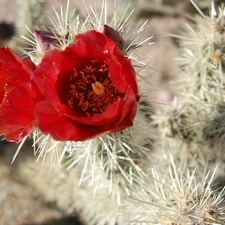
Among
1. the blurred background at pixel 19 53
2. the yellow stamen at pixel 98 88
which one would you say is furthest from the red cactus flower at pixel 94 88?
the blurred background at pixel 19 53

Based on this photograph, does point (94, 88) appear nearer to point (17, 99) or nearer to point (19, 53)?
point (17, 99)

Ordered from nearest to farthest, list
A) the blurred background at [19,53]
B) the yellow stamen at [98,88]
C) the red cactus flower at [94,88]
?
the red cactus flower at [94,88] < the yellow stamen at [98,88] < the blurred background at [19,53]

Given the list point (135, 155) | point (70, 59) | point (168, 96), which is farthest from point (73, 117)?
point (168, 96)

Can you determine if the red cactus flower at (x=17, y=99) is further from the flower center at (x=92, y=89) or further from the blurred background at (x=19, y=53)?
the blurred background at (x=19, y=53)

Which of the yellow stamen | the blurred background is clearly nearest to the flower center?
the yellow stamen

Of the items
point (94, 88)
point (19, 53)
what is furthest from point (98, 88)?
point (19, 53)

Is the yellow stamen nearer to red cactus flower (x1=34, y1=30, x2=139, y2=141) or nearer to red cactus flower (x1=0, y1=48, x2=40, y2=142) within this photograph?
red cactus flower (x1=34, y1=30, x2=139, y2=141)

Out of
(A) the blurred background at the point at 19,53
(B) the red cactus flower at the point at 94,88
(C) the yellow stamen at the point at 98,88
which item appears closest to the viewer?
(B) the red cactus flower at the point at 94,88

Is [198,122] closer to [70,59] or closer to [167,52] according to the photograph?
[70,59]
